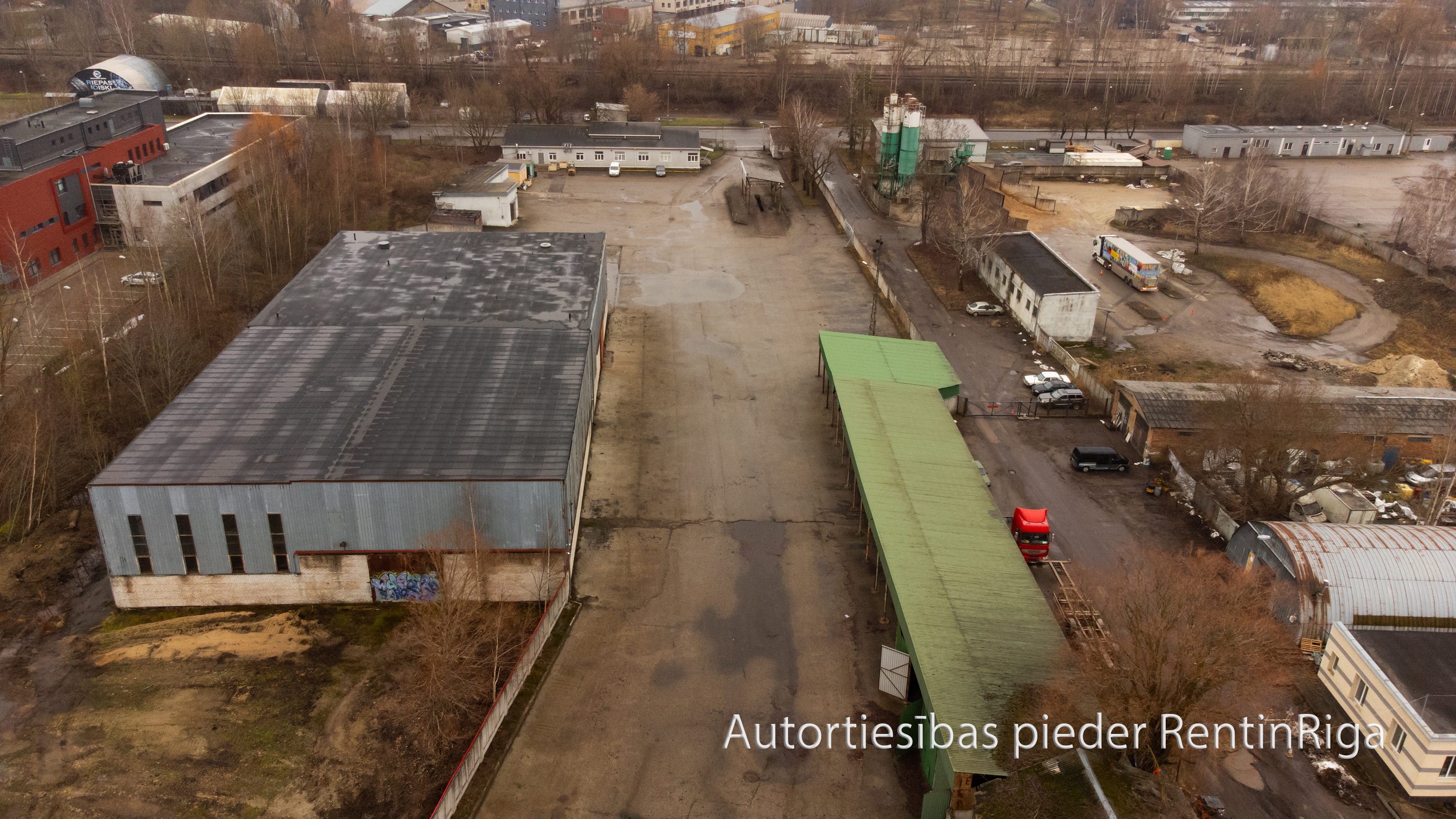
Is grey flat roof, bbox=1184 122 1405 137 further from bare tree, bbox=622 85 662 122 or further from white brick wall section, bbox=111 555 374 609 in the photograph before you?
white brick wall section, bbox=111 555 374 609

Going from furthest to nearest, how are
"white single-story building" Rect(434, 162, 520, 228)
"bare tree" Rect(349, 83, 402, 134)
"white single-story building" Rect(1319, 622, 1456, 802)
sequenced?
"bare tree" Rect(349, 83, 402, 134)
"white single-story building" Rect(434, 162, 520, 228)
"white single-story building" Rect(1319, 622, 1456, 802)

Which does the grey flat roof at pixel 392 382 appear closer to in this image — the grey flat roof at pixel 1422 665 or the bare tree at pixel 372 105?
the grey flat roof at pixel 1422 665

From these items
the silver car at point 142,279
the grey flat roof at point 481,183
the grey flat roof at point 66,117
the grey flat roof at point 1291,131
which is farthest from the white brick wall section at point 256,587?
the grey flat roof at point 1291,131

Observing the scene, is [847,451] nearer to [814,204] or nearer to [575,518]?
[575,518]

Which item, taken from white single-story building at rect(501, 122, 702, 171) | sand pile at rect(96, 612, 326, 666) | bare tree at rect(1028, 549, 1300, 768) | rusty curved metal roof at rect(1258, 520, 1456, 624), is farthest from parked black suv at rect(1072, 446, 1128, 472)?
white single-story building at rect(501, 122, 702, 171)

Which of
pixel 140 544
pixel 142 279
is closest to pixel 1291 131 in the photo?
pixel 142 279

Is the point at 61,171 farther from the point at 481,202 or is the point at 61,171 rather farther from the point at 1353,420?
the point at 1353,420
